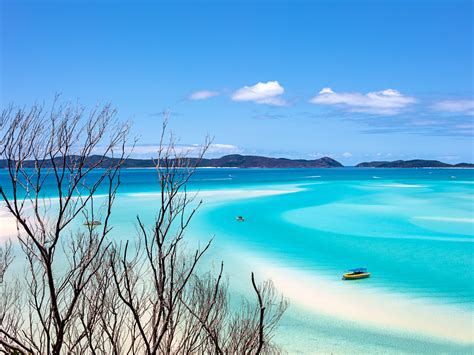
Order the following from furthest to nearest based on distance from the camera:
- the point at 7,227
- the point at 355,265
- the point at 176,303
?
the point at 7,227
the point at 355,265
the point at 176,303

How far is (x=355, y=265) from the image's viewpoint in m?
18.5

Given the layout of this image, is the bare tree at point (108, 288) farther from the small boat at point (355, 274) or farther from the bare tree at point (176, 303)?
the small boat at point (355, 274)

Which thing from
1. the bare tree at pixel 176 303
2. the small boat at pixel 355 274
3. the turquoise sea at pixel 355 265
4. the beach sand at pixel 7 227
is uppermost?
the bare tree at pixel 176 303

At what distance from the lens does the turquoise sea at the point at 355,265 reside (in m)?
11.2

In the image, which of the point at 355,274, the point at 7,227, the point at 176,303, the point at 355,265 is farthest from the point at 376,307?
the point at 7,227

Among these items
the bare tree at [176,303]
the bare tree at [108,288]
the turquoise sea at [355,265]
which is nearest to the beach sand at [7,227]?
the turquoise sea at [355,265]

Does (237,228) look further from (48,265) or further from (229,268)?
(48,265)

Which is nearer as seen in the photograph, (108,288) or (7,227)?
(108,288)

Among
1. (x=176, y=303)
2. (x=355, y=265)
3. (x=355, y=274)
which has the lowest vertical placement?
(x=355, y=265)

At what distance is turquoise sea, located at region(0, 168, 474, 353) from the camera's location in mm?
11195

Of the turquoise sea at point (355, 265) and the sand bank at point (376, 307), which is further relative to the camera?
the sand bank at point (376, 307)

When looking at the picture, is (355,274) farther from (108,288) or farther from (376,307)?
(108,288)

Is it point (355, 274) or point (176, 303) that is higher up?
point (176, 303)

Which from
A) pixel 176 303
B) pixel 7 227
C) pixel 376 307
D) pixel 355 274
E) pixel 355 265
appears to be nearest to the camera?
pixel 176 303
